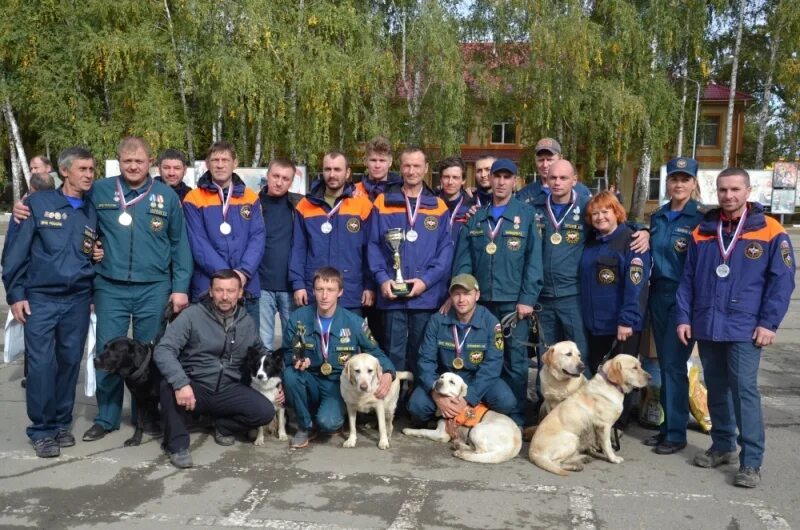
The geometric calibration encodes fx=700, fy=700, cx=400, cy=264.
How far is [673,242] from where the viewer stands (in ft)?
17.4

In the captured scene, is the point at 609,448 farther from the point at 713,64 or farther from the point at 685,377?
the point at 713,64

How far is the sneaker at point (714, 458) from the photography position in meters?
5.00

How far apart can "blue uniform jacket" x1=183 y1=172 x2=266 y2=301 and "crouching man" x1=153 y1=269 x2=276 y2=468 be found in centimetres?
48

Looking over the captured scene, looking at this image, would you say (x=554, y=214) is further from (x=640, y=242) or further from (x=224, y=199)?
(x=224, y=199)

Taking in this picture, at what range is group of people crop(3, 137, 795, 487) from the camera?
4.88 m

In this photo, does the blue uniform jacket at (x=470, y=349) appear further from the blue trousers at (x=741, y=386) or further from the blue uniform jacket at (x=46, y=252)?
the blue uniform jacket at (x=46, y=252)

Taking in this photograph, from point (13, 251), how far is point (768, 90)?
32.9 metres

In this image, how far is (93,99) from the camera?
2584 centimetres

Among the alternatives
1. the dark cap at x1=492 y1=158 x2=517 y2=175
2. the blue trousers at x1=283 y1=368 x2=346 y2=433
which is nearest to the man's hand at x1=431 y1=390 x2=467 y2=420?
the blue trousers at x1=283 y1=368 x2=346 y2=433

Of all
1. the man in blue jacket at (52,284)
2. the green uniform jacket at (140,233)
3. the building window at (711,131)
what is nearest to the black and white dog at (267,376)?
the green uniform jacket at (140,233)

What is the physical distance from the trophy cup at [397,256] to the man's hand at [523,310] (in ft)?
3.01

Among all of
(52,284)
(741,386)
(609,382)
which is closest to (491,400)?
(609,382)

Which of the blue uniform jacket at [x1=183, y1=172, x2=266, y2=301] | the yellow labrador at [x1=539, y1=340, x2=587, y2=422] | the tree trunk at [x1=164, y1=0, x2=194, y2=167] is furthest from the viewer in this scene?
the tree trunk at [x1=164, y1=0, x2=194, y2=167]

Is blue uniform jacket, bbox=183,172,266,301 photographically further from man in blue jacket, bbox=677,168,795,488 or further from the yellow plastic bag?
the yellow plastic bag
